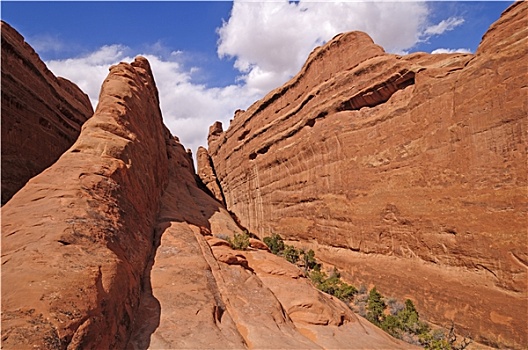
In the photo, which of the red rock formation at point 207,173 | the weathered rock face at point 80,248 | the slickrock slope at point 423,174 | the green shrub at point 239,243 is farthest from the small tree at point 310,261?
the red rock formation at point 207,173

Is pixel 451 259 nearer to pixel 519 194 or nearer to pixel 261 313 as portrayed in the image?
pixel 519 194

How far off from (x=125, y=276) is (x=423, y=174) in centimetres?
1336

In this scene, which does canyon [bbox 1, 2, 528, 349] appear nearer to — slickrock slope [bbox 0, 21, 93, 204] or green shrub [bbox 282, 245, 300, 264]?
slickrock slope [bbox 0, 21, 93, 204]

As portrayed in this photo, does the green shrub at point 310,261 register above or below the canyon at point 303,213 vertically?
below

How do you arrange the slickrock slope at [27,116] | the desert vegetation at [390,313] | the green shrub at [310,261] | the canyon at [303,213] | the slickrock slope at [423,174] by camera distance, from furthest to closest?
1. the green shrub at [310,261]
2. the slickrock slope at [27,116]
3. the desert vegetation at [390,313]
4. the slickrock slope at [423,174]
5. the canyon at [303,213]

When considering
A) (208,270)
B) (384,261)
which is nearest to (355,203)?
(384,261)

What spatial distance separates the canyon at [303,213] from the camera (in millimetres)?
6422

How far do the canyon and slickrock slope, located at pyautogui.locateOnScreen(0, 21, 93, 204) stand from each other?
104 millimetres

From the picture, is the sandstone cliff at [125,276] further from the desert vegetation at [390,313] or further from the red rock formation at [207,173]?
the red rock formation at [207,173]

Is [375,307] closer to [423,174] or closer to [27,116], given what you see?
[423,174]

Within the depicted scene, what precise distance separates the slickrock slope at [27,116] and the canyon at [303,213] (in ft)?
0.34

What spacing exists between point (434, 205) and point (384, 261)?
4.09m

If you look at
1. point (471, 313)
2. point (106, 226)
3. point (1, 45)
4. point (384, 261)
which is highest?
point (1, 45)

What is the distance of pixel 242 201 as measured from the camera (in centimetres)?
3550
